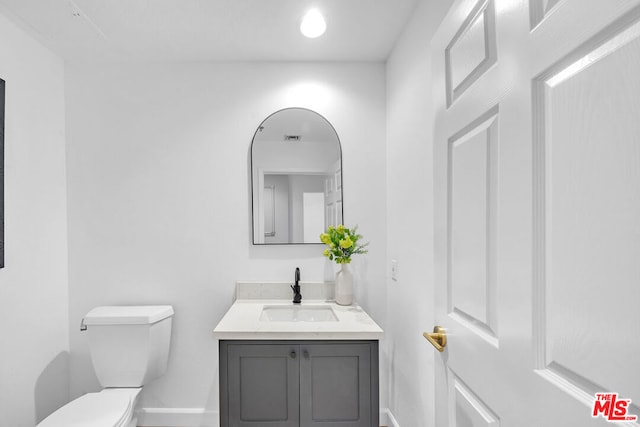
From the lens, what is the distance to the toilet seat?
1681 millimetres

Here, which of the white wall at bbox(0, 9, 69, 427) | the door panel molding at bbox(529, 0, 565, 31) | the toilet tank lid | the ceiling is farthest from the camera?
the toilet tank lid

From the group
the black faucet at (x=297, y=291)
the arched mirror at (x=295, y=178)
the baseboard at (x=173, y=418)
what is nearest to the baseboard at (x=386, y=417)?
the baseboard at (x=173, y=418)

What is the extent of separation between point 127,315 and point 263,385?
95cm

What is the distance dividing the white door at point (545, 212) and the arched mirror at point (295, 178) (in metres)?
1.48

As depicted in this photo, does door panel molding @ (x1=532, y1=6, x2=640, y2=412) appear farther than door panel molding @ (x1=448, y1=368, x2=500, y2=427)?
No

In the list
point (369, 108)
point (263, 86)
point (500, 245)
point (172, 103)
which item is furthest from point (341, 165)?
point (500, 245)

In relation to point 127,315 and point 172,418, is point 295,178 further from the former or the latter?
point 172,418

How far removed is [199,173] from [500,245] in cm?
205

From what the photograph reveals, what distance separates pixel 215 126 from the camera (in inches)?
95.7

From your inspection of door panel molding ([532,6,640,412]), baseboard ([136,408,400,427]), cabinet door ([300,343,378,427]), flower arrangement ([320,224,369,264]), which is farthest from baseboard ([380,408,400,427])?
door panel molding ([532,6,640,412])

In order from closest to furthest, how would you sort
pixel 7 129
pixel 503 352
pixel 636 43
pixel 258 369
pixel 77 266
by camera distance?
pixel 636 43, pixel 503 352, pixel 258 369, pixel 7 129, pixel 77 266

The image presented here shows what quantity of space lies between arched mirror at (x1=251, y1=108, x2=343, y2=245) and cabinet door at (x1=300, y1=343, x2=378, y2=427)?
0.84 meters

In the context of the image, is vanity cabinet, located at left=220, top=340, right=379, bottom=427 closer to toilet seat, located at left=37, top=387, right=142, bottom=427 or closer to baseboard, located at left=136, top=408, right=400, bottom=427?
toilet seat, located at left=37, top=387, right=142, bottom=427

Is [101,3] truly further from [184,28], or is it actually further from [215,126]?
[215,126]
